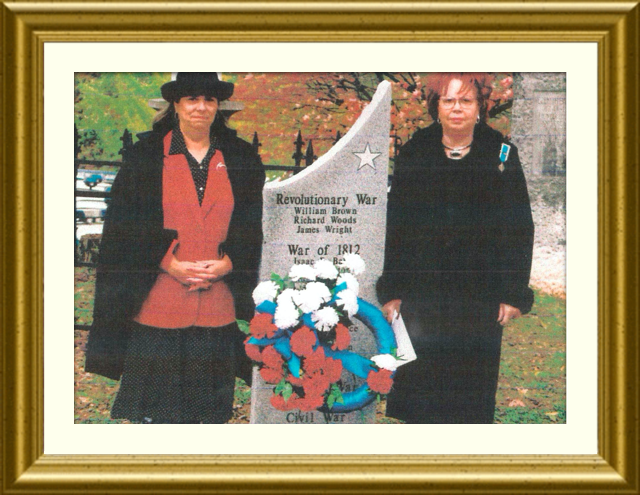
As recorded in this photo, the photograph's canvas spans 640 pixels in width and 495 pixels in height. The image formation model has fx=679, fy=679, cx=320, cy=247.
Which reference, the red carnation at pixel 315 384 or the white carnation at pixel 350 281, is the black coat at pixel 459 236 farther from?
the red carnation at pixel 315 384

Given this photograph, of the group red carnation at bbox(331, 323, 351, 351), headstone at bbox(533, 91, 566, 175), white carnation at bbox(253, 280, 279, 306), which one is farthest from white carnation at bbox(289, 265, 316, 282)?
headstone at bbox(533, 91, 566, 175)

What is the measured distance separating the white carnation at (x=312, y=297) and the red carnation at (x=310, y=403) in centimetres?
58

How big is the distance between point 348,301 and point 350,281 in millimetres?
137

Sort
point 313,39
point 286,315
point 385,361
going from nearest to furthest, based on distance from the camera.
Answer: point 313,39
point 286,315
point 385,361

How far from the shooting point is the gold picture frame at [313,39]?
416 cm

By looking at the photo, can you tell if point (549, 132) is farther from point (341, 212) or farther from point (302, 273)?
point (302, 273)

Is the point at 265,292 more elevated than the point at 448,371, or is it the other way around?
the point at 265,292

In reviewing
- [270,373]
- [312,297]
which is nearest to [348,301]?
[312,297]

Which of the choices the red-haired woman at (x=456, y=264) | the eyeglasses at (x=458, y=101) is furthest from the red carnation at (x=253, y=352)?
the eyeglasses at (x=458, y=101)

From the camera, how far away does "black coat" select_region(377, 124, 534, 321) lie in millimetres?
4508

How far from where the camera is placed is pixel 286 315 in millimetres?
4406

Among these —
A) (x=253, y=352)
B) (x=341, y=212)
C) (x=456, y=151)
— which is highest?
(x=456, y=151)

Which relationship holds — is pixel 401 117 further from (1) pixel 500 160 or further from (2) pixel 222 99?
(2) pixel 222 99
